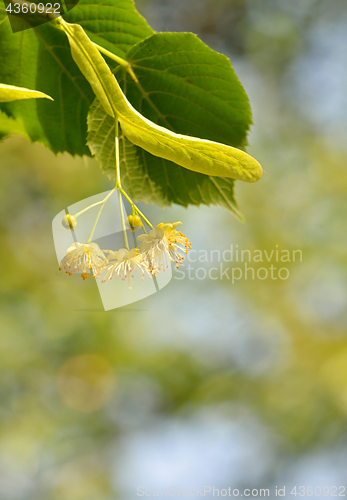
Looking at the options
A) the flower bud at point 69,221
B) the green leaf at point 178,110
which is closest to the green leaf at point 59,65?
the green leaf at point 178,110

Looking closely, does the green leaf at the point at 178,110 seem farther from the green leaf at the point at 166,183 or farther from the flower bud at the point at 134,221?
the flower bud at the point at 134,221

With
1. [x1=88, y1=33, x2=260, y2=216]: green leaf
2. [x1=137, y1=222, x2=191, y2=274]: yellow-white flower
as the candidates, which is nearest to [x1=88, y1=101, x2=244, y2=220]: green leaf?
[x1=88, y1=33, x2=260, y2=216]: green leaf

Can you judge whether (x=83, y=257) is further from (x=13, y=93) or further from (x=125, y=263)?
(x=13, y=93)

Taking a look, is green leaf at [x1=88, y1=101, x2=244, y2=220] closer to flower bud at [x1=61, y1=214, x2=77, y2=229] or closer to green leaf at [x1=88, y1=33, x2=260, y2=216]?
green leaf at [x1=88, y1=33, x2=260, y2=216]

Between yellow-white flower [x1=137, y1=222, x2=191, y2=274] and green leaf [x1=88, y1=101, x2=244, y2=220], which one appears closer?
yellow-white flower [x1=137, y1=222, x2=191, y2=274]

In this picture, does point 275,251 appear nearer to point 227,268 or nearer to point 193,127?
point 227,268
